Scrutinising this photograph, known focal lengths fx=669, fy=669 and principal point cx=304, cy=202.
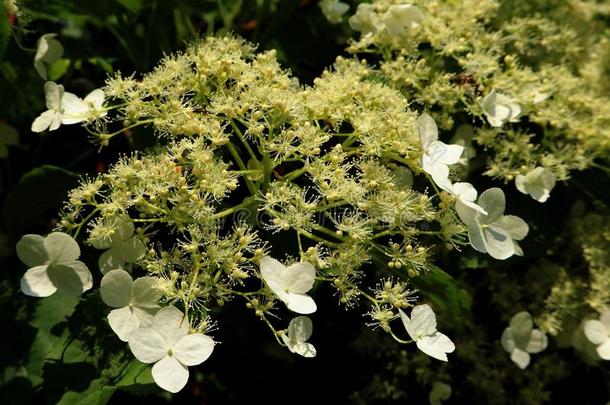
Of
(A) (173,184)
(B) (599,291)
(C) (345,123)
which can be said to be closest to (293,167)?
(C) (345,123)

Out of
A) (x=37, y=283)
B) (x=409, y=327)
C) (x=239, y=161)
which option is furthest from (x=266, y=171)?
(x=37, y=283)

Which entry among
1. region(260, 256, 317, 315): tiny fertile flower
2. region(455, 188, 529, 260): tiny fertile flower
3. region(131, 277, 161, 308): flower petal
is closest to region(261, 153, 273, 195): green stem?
region(260, 256, 317, 315): tiny fertile flower

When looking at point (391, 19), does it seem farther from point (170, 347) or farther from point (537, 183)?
point (170, 347)

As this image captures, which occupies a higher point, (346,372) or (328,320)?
(328,320)

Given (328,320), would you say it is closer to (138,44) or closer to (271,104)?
(271,104)

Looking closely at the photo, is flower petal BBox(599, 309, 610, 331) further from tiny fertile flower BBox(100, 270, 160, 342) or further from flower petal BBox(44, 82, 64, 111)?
flower petal BBox(44, 82, 64, 111)
